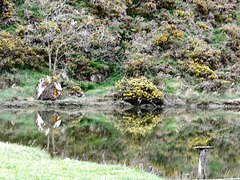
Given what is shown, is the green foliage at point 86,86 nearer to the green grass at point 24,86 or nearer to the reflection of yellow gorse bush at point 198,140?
the green grass at point 24,86

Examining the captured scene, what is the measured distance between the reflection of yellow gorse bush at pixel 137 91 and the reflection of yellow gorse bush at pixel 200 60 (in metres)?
7.95

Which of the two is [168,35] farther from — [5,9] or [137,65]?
[5,9]

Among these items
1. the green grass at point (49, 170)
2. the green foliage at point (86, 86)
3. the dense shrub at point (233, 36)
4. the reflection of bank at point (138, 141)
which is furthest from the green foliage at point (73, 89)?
the dense shrub at point (233, 36)

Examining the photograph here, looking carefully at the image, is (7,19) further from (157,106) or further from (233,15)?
(233,15)

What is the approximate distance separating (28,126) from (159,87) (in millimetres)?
18354

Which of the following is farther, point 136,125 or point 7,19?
point 7,19

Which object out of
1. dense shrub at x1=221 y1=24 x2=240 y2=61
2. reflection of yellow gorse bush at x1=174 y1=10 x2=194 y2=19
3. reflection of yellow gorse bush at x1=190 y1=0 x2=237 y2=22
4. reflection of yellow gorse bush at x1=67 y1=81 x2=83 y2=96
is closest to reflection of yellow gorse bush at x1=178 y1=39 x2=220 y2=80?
dense shrub at x1=221 y1=24 x2=240 y2=61

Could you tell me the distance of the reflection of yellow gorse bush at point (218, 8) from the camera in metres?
44.9

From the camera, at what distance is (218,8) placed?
46.8 meters

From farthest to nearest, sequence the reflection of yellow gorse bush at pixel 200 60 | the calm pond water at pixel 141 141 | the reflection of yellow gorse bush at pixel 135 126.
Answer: the reflection of yellow gorse bush at pixel 200 60
the reflection of yellow gorse bush at pixel 135 126
the calm pond water at pixel 141 141

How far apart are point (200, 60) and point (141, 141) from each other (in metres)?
24.8

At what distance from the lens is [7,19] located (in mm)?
33000

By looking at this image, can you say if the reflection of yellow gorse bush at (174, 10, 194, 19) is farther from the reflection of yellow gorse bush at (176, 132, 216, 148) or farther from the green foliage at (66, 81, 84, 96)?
the reflection of yellow gorse bush at (176, 132, 216, 148)

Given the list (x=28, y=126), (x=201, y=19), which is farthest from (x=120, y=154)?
(x=201, y=19)
